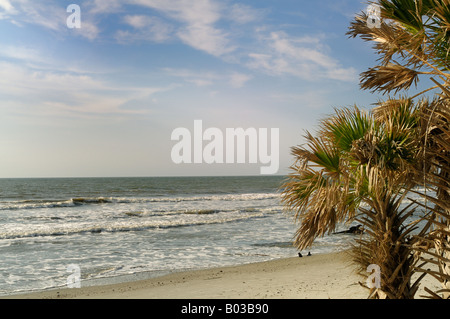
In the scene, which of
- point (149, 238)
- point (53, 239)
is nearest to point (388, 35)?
point (149, 238)

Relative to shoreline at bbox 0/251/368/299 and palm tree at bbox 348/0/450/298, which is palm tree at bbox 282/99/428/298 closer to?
palm tree at bbox 348/0/450/298

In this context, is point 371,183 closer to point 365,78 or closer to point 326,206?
point 326,206

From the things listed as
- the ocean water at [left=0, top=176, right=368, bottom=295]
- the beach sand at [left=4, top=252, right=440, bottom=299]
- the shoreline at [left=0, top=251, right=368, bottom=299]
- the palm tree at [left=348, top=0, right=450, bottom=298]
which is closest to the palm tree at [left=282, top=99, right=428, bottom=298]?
the palm tree at [left=348, top=0, right=450, bottom=298]

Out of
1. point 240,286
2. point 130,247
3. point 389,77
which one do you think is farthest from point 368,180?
point 130,247

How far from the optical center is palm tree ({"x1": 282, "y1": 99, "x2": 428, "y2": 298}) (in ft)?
14.1

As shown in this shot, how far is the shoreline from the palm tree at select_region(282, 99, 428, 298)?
2.60 m

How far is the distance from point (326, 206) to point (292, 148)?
0.88 m

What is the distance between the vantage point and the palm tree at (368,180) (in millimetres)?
4289

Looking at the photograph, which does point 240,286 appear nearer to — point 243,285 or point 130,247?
point 243,285

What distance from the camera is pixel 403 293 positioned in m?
4.73

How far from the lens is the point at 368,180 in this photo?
438 cm

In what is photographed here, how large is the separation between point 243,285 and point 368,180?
5554 millimetres

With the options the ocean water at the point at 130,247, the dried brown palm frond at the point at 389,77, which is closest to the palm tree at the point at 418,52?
the dried brown palm frond at the point at 389,77

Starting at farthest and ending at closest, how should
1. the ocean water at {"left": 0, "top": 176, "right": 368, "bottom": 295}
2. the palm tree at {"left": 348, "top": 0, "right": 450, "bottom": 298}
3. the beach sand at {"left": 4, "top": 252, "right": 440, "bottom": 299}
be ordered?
the ocean water at {"left": 0, "top": 176, "right": 368, "bottom": 295} → the beach sand at {"left": 4, "top": 252, "right": 440, "bottom": 299} → the palm tree at {"left": 348, "top": 0, "right": 450, "bottom": 298}
